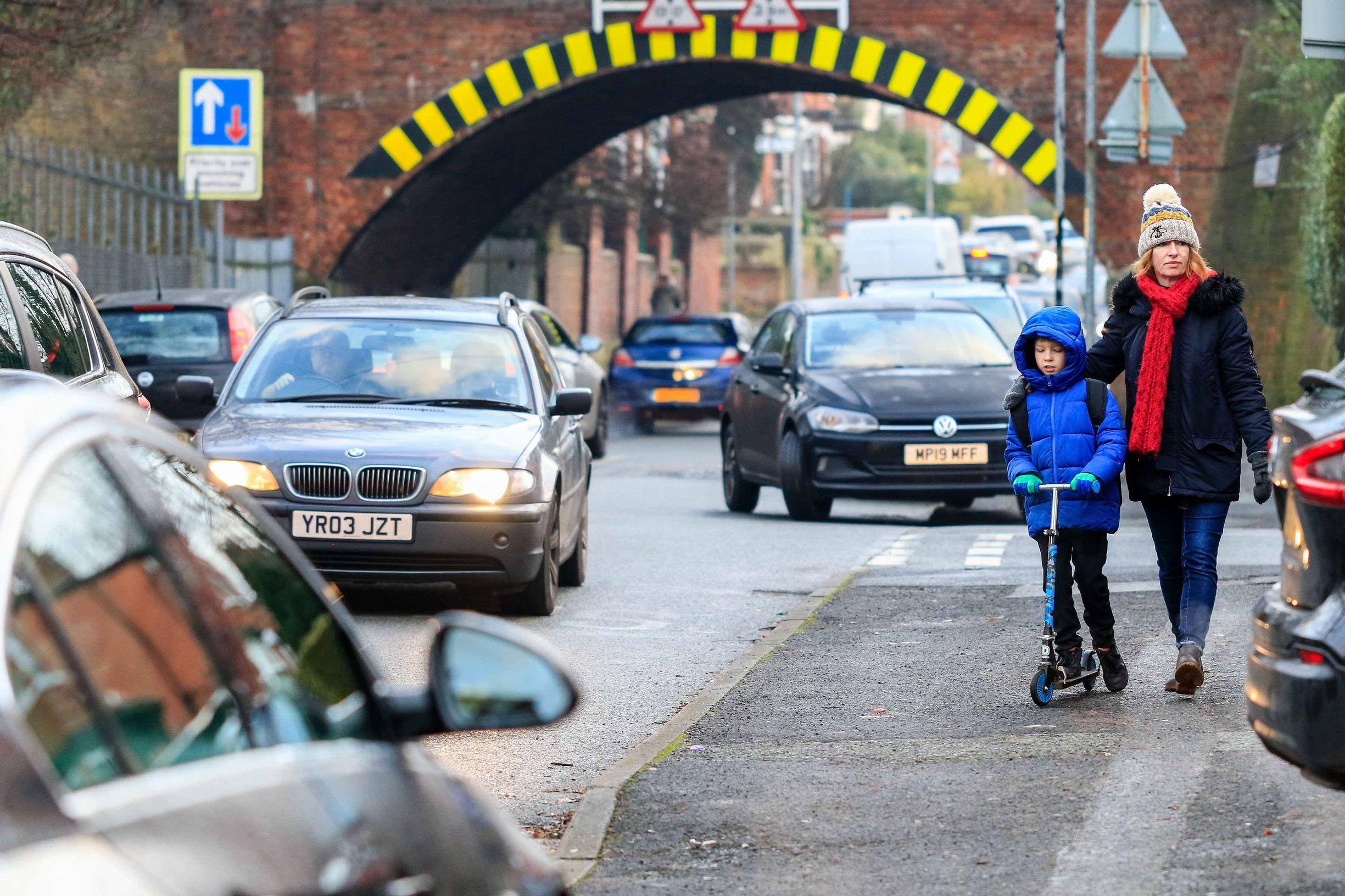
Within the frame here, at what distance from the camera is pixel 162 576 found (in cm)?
258

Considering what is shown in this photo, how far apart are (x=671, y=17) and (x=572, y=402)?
57.0 ft

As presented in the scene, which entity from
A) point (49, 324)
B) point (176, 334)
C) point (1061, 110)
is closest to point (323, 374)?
point (49, 324)

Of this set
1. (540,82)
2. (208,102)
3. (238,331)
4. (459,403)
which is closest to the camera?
(459,403)

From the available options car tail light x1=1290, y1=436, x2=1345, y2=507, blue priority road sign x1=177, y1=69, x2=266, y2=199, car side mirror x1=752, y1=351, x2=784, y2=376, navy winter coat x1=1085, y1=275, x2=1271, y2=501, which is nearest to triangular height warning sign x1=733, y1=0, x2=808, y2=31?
blue priority road sign x1=177, y1=69, x2=266, y2=199

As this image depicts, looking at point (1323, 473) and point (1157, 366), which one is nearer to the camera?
point (1323, 473)

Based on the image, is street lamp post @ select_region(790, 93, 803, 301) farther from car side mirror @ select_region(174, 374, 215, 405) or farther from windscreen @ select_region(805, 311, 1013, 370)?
car side mirror @ select_region(174, 374, 215, 405)

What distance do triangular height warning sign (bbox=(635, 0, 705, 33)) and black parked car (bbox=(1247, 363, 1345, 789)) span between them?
75.5ft

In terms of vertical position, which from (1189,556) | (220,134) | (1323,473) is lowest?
(1189,556)

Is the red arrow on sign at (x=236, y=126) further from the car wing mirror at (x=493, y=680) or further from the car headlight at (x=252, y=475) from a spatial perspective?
the car wing mirror at (x=493, y=680)

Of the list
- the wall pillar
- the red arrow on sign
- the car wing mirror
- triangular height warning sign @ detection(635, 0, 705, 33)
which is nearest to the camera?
the car wing mirror

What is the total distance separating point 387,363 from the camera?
1135 cm

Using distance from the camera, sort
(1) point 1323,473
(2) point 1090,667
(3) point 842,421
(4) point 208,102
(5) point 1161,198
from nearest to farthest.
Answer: (1) point 1323,473
(2) point 1090,667
(5) point 1161,198
(3) point 842,421
(4) point 208,102

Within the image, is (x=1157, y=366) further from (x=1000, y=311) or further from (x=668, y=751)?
(x=1000, y=311)

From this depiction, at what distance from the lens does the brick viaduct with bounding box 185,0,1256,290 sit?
27.4 m
